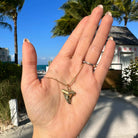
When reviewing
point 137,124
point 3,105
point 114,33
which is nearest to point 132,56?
point 114,33

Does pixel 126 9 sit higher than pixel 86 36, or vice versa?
pixel 126 9

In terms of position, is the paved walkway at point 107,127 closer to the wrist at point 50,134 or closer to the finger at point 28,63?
the wrist at point 50,134

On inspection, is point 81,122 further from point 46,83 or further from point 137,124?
point 137,124

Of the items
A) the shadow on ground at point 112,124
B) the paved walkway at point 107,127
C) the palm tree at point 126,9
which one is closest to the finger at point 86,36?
the paved walkway at point 107,127

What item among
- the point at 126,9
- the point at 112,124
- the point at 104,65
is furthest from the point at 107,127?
the point at 126,9

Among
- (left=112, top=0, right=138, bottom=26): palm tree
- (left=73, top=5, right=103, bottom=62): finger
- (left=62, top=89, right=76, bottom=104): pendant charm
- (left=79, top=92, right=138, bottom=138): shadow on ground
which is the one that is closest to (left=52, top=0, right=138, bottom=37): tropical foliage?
(left=112, top=0, right=138, bottom=26): palm tree

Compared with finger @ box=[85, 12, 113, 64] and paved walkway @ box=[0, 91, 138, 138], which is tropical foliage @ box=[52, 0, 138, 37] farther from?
finger @ box=[85, 12, 113, 64]

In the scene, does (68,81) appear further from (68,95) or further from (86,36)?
(86,36)

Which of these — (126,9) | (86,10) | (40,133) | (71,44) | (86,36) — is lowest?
(40,133)
